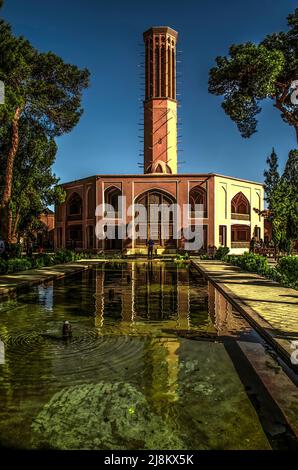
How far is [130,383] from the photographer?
417 cm

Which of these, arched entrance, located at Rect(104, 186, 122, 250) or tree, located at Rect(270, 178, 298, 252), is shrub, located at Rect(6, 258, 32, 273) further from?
arched entrance, located at Rect(104, 186, 122, 250)

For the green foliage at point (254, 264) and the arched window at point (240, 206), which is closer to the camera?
the green foliage at point (254, 264)

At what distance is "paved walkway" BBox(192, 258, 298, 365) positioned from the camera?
555cm

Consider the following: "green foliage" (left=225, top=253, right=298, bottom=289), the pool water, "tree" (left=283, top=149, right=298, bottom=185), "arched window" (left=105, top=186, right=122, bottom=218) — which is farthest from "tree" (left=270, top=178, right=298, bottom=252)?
"tree" (left=283, top=149, right=298, bottom=185)

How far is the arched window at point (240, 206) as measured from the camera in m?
40.1

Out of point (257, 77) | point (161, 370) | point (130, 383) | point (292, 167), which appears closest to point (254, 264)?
point (257, 77)

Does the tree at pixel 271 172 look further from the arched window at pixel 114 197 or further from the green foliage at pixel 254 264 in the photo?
the green foliage at pixel 254 264

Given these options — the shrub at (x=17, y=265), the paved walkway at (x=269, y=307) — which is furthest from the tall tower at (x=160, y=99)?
the paved walkway at (x=269, y=307)

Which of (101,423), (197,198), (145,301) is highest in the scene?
(197,198)

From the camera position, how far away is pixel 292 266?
38.4ft

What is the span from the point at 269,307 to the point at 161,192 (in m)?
30.0

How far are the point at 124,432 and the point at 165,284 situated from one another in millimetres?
10758

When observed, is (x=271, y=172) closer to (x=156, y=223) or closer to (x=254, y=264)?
(x=156, y=223)
